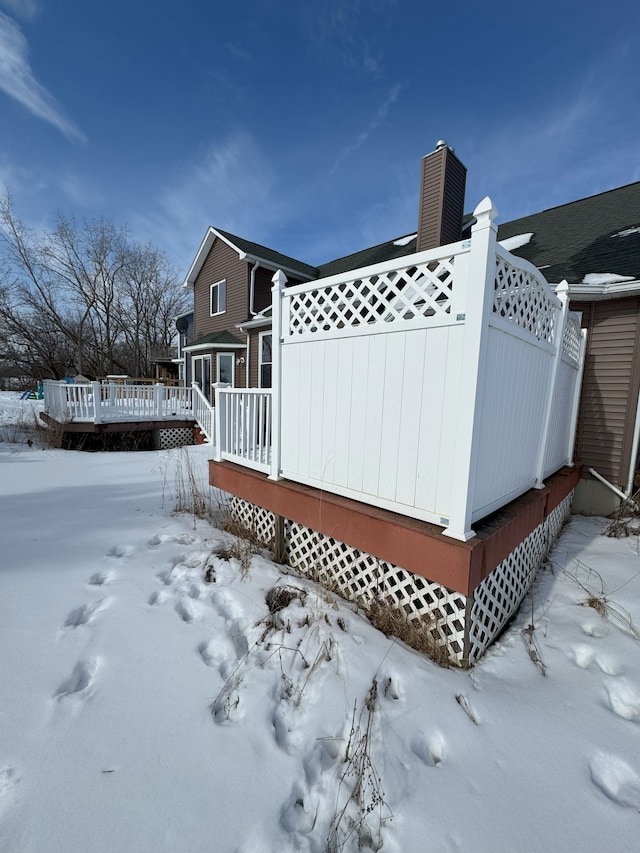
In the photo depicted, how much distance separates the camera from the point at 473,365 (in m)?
1.85

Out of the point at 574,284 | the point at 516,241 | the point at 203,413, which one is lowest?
the point at 203,413

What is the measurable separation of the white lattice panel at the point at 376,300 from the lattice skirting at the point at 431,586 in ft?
5.65

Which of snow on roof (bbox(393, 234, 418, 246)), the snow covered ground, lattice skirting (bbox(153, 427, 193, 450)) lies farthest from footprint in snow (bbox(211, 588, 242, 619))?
snow on roof (bbox(393, 234, 418, 246))

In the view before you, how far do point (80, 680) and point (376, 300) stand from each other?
9.19 ft

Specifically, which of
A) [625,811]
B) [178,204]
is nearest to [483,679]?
[625,811]

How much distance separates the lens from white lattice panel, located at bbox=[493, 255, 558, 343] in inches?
81.0

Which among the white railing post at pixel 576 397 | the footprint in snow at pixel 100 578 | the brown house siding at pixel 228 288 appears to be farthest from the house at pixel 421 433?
the brown house siding at pixel 228 288

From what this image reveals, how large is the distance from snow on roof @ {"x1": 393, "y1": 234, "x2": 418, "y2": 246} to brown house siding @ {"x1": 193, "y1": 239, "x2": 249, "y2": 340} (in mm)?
4735

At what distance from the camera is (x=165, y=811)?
3.99ft

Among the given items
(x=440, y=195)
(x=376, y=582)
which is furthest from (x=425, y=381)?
(x=440, y=195)

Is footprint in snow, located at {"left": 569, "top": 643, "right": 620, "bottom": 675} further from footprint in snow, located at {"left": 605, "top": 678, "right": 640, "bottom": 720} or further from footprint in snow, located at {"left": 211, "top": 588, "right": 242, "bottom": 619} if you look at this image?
footprint in snow, located at {"left": 211, "top": 588, "right": 242, "bottom": 619}

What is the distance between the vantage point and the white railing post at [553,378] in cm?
305

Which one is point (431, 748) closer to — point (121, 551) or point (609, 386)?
point (121, 551)

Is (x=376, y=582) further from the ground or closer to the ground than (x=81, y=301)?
closer to the ground
